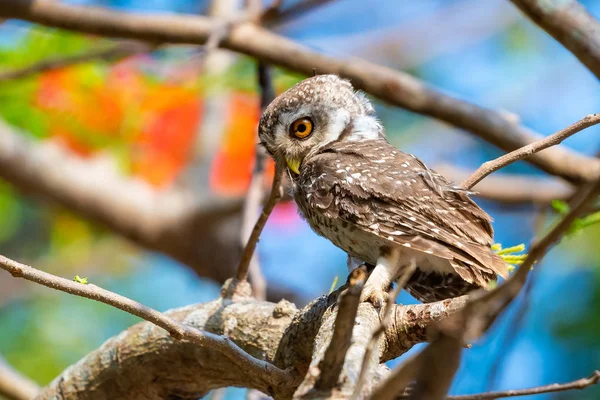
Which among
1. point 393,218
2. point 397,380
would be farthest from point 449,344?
point 393,218

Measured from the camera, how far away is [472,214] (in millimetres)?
2945

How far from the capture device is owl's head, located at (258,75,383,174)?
3.58 metres

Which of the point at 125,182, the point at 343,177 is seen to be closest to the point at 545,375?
the point at 125,182

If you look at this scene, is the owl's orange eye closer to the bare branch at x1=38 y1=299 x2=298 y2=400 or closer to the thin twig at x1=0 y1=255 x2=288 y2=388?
the bare branch at x1=38 y1=299 x2=298 y2=400

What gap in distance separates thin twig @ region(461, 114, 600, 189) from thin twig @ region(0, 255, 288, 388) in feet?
3.90

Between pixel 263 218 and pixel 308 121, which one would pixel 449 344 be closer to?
pixel 263 218

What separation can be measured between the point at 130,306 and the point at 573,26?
232 cm

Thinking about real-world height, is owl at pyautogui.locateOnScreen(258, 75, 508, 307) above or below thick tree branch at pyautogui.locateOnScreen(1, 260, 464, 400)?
above

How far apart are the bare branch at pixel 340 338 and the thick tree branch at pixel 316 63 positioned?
2448 millimetres

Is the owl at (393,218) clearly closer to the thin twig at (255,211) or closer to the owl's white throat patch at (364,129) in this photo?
the owl's white throat patch at (364,129)

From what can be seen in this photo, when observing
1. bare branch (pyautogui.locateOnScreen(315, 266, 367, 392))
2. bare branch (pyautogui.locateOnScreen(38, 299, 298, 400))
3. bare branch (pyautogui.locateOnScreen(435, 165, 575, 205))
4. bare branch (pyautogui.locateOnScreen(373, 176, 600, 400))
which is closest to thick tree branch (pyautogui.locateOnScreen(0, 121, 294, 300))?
bare branch (pyautogui.locateOnScreen(435, 165, 575, 205))

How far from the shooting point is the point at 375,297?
2400mm

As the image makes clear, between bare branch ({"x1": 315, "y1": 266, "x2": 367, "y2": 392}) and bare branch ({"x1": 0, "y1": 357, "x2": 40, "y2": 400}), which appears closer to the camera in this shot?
bare branch ({"x1": 315, "y1": 266, "x2": 367, "y2": 392})

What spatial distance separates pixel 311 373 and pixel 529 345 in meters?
5.97
